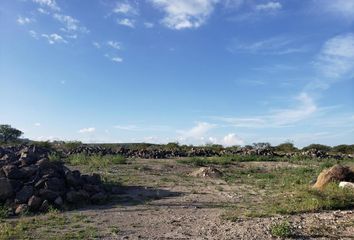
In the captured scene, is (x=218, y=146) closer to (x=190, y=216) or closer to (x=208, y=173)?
(x=208, y=173)

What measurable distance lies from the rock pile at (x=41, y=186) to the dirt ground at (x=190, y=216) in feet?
2.30

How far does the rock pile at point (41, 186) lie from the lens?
12195 millimetres

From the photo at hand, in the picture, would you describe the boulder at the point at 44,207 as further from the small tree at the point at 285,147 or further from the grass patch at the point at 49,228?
the small tree at the point at 285,147

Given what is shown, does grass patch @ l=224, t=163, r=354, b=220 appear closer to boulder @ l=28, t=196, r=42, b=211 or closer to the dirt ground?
the dirt ground

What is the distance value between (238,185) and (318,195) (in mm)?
4396

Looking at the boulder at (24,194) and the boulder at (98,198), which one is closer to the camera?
the boulder at (24,194)

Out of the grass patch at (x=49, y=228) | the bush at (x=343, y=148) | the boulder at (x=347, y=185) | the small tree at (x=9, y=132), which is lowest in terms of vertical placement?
the grass patch at (x=49, y=228)

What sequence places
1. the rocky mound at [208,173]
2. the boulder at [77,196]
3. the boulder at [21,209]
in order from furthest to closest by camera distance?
the rocky mound at [208,173] < the boulder at [77,196] < the boulder at [21,209]

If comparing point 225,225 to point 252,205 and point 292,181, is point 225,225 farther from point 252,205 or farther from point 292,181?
point 292,181

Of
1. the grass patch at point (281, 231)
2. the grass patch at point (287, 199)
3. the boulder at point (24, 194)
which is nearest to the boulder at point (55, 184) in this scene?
the boulder at point (24, 194)

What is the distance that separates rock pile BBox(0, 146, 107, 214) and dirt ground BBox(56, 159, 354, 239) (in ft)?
2.30

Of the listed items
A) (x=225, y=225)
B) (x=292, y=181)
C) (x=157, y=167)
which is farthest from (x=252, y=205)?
(x=157, y=167)

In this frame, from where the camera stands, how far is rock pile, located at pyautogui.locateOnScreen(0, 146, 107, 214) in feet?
40.0

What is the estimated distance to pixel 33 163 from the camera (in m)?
14.9
